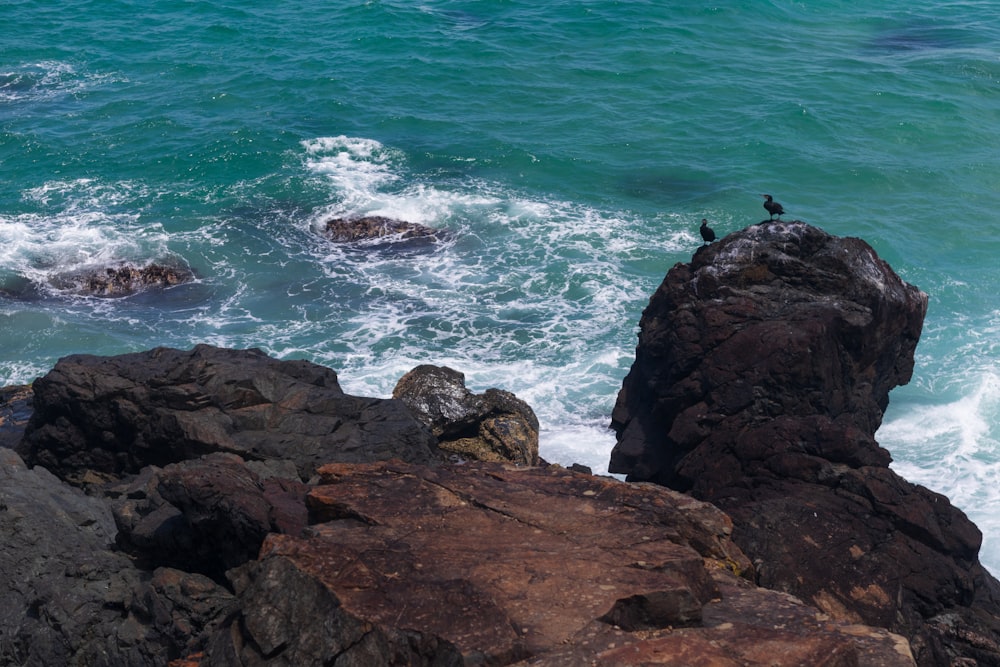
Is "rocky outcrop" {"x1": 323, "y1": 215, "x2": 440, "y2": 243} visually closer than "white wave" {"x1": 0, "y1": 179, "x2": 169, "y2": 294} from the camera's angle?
No

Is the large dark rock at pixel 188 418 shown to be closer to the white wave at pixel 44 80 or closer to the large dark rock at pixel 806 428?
the large dark rock at pixel 806 428

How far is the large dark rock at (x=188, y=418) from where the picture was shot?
1820cm

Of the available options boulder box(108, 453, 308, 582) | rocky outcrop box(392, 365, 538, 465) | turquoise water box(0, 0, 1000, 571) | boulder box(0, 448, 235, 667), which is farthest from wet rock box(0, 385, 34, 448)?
rocky outcrop box(392, 365, 538, 465)

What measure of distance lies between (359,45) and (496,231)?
817 inches

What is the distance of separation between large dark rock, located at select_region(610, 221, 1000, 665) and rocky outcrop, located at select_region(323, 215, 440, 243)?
580 inches

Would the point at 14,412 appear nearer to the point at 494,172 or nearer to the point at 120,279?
the point at 120,279

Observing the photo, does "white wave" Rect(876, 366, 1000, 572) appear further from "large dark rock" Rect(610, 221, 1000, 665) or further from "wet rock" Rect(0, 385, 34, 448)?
"wet rock" Rect(0, 385, 34, 448)

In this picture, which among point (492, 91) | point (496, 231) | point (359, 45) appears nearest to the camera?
point (496, 231)

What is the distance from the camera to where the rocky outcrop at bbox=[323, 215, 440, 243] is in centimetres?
3562

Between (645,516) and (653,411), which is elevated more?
(645,516)

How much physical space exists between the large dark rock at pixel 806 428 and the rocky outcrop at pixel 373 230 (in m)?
14.7

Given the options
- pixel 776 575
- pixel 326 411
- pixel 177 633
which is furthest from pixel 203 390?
pixel 776 575

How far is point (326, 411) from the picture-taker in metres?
19.2

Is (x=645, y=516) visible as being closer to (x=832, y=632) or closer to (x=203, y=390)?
(x=832, y=632)
